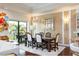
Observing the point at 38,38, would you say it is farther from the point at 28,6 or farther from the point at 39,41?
the point at 28,6

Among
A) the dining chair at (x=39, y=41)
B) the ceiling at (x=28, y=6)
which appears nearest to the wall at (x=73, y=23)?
the ceiling at (x=28, y=6)

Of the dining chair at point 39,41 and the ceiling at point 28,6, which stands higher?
the ceiling at point 28,6

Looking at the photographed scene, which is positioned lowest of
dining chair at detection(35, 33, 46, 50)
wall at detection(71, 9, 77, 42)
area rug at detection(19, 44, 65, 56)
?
area rug at detection(19, 44, 65, 56)

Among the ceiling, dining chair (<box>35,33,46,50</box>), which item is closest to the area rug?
dining chair (<box>35,33,46,50</box>)

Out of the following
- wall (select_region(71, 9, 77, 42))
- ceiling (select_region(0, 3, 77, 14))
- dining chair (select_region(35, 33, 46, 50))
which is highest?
ceiling (select_region(0, 3, 77, 14))

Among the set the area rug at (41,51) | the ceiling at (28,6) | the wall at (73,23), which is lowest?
the area rug at (41,51)

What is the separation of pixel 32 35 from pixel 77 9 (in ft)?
3.07

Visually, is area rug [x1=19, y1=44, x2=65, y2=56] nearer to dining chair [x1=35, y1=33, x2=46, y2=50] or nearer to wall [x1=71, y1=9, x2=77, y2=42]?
dining chair [x1=35, y1=33, x2=46, y2=50]

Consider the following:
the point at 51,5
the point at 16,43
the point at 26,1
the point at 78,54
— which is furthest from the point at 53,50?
the point at 26,1

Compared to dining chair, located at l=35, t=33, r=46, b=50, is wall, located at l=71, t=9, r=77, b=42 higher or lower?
higher

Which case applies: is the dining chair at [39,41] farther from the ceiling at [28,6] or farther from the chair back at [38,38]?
the ceiling at [28,6]

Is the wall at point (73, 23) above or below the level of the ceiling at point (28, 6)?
below

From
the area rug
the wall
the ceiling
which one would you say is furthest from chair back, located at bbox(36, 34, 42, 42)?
the wall

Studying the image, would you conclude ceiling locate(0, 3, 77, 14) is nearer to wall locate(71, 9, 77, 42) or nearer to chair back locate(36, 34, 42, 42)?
wall locate(71, 9, 77, 42)
